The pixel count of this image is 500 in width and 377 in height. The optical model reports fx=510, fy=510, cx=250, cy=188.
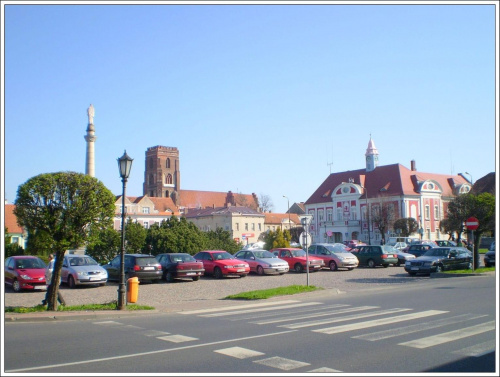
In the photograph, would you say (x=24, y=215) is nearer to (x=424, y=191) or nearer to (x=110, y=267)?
(x=110, y=267)

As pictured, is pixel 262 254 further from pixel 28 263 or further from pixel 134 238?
pixel 28 263

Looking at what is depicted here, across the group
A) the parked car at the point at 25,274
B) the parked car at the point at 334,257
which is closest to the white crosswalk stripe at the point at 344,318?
the parked car at the point at 25,274

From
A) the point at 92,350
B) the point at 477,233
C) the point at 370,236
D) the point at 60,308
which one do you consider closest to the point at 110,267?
the point at 60,308

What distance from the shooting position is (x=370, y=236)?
79.9 meters

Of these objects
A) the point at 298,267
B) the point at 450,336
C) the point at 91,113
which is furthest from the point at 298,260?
the point at 91,113

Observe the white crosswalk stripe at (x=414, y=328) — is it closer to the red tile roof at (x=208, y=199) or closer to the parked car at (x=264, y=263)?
the parked car at (x=264, y=263)

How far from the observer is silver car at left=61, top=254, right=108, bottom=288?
2248 centimetres

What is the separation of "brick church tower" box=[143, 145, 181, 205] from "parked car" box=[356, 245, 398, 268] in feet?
329

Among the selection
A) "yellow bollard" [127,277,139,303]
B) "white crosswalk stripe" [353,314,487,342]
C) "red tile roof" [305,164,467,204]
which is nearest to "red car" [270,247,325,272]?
"yellow bollard" [127,277,139,303]

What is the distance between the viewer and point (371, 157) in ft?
291

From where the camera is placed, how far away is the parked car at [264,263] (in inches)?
1140

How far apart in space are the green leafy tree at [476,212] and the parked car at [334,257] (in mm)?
6493

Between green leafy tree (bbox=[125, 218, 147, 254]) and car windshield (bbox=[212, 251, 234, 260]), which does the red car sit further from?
green leafy tree (bbox=[125, 218, 147, 254])

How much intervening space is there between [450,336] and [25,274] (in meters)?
17.2
